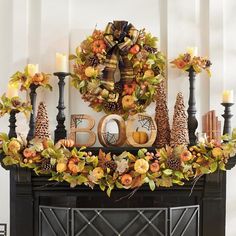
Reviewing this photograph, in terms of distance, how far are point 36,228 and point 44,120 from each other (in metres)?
0.63

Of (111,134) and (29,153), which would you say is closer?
(29,153)

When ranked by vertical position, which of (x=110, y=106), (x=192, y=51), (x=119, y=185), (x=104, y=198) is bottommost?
(x=104, y=198)

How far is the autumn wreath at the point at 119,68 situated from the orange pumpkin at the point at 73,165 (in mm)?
441

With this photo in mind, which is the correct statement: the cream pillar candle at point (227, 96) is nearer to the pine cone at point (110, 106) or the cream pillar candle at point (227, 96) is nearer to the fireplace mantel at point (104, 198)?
the fireplace mantel at point (104, 198)

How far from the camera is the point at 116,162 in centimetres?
300

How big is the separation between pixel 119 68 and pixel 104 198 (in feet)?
2.54

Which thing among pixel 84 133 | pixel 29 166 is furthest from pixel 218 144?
pixel 29 166

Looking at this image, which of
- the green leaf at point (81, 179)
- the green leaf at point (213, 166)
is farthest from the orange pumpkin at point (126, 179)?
the green leaf at point (213, 166)

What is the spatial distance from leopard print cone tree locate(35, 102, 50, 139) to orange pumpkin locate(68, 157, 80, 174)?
0.82ft

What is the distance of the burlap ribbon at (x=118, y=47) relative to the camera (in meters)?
3.21

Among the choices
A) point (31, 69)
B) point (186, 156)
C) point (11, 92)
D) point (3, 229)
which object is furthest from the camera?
point (3, 229)

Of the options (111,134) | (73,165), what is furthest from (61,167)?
(111,134)

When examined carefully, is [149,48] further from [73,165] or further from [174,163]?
[73,165]

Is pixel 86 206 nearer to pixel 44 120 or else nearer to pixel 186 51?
pixel 44 120
